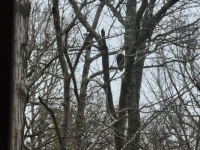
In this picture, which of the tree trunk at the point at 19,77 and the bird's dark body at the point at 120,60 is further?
the bird's dark body at the point at 120,60

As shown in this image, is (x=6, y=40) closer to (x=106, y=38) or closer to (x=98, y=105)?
(x=106, y=38)

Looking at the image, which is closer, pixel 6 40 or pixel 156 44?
pixel 6 40

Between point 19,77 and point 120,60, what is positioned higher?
point 120,60

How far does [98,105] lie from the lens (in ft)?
22.6

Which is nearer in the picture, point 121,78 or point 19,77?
point 19,77

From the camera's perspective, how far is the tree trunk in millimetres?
3305

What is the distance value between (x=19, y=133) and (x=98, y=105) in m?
3.62

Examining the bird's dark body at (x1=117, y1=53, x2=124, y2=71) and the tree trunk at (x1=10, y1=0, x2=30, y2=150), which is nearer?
the tree trunk at (x1=10, y1=0, x2=30, y2=150)

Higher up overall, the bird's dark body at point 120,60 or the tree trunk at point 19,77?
the bird's dark body at point 120,60

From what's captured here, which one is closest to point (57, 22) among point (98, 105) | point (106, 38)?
point (106, 38)

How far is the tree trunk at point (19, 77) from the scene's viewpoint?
3305 mm

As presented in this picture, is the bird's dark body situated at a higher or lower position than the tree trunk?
higher

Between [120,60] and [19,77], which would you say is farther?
[120,60]

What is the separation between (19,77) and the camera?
3422 millimetres
